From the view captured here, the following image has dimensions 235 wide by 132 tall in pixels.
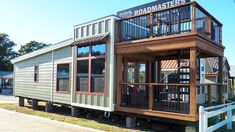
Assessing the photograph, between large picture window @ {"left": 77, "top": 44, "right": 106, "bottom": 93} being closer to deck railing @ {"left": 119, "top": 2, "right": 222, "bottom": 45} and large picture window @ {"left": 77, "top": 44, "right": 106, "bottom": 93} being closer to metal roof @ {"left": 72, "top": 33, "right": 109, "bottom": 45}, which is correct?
metal roof @ {"left": 72, "top": 33, "right": 109, "bottom": 45}

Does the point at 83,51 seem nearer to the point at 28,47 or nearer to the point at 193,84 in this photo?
the point at 193,84

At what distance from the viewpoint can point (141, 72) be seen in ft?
40.8

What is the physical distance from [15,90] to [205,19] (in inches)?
556

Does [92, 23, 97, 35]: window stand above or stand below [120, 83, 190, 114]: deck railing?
above

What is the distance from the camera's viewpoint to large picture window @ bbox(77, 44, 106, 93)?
10461 millimetres

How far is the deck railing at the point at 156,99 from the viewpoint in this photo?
28.2ft

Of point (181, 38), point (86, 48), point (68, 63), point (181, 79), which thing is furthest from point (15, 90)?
point (181, 38)

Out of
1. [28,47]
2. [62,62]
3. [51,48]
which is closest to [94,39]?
[62,62]

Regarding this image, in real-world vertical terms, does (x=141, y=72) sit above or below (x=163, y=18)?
below

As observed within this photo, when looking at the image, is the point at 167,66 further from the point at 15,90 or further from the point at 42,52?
the point at 15,90

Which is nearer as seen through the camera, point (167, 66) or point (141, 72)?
point (141, 72)

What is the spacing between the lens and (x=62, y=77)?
13086 millimetres

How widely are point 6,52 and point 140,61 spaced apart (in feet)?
192

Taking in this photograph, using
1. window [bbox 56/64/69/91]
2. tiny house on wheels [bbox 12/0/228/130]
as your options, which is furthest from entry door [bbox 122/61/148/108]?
window [bbox 56/64/69/91]
